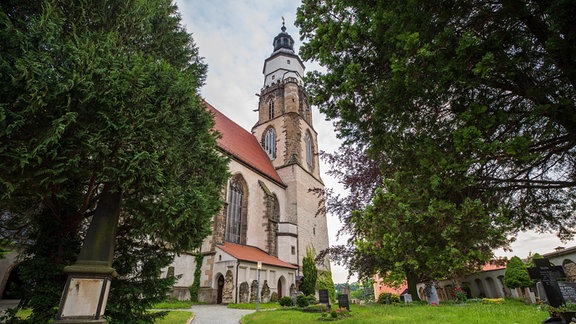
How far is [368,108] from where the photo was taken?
456 cm

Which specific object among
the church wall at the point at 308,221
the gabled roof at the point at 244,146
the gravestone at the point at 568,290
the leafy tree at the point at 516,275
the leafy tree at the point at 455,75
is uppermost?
the gabled roof at the point at 244,146

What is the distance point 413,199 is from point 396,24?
8.97ft

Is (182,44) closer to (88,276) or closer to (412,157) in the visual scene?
(88,276)

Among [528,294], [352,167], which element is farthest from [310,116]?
[528,294]

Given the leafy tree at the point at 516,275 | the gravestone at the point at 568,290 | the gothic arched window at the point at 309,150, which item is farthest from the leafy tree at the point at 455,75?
the gothic arched window at the point at 309,150

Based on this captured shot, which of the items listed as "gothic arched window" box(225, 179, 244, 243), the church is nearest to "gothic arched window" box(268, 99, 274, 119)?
the church

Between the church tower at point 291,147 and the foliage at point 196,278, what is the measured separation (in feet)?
21.6

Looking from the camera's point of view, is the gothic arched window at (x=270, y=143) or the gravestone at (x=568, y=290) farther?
the gothic arched window at (x=270, y=143)

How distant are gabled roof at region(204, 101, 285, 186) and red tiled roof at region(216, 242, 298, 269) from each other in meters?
5.59

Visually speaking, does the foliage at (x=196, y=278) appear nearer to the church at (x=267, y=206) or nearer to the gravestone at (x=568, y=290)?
the church at (x=267, y=206)

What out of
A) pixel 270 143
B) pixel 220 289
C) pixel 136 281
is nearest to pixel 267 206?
pixel 220 289

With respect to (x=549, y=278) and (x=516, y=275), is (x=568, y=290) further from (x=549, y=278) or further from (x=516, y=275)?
(x=516, y=275)

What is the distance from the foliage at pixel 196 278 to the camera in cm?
1422

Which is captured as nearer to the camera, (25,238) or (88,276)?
(88,276)
